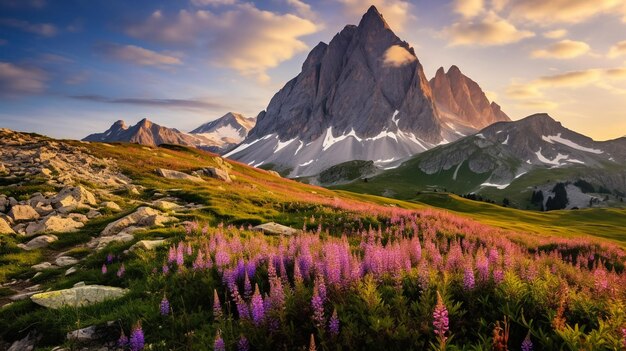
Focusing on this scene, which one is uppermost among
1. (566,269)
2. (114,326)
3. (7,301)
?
(566,269)

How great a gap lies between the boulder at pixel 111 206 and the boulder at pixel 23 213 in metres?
3.43

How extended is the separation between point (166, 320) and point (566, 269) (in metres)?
10.3

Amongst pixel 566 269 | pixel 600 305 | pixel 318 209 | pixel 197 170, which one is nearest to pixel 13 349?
pixel 600 305

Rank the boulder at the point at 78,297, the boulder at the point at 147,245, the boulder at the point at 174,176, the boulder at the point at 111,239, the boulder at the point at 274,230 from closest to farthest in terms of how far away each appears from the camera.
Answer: the boulder at the point at 78,297
the boulder at the point at 147,245
the boulder at the point at 111,239
the boulder at the point at 274,230
the boulder at the point at 174,176

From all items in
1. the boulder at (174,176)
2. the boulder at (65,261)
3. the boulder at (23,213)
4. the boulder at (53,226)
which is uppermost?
the boulder at (174,176)

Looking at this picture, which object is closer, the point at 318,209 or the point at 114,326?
the point at 114,326

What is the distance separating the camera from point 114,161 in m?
41.9

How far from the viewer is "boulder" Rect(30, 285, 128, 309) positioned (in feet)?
26.9

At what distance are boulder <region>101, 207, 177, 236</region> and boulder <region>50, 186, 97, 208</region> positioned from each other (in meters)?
5.14

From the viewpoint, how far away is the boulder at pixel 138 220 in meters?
16.4

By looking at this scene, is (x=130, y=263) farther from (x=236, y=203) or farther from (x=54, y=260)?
(x=236, y=203)

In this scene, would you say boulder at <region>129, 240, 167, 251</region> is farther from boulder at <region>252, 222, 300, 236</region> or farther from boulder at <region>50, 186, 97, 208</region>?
boulder at <region>50, 186, 97, 208</region>

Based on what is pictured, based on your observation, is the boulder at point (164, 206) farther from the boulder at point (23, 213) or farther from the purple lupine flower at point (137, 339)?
the purple lupine flower at point (137, 339)

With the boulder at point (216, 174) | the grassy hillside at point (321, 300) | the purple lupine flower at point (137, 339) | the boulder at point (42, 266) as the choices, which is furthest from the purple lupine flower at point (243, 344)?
the boulder at point (216, 174)
